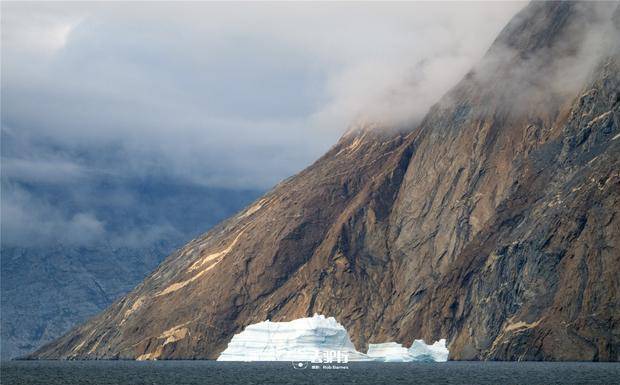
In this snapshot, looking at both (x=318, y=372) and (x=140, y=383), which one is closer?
(x=140, y=383)

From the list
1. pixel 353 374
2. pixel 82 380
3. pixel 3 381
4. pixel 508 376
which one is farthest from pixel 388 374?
pixel 3 381

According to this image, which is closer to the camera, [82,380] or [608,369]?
[82,380]

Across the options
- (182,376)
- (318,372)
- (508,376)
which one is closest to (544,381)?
(508,376)

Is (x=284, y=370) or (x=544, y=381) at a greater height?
(x=284, y=370)

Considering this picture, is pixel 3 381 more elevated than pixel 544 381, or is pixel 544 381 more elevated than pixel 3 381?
pixel 3 381

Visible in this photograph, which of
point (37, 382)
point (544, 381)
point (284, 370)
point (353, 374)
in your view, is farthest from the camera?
point (284, 370)

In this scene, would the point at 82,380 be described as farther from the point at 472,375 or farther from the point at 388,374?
the point at 472,375

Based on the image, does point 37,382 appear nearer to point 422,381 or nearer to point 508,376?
point 422,381

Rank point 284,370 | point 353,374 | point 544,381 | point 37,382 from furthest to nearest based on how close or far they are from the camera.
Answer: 1. point 284,370
2. point 353,374
3. point 37,382
4. point 544,381

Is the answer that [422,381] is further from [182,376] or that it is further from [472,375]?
[182,376]
